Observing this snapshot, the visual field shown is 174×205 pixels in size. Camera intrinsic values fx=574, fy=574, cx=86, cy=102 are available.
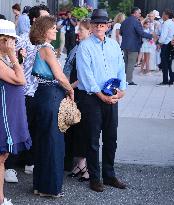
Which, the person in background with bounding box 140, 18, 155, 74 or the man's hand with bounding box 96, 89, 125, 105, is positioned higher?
the man's hand with bounding box 96, 89, 125, 105

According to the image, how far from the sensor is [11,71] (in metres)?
4.78

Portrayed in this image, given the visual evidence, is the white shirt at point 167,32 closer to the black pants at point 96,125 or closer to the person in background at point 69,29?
the person in background at point 69,29

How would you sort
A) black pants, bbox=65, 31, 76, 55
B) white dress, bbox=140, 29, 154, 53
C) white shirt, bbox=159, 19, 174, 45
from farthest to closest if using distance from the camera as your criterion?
black pants, bbox=65, 31, 76, 55 → white dress, bbox=140, 29, 154, 53 → white shirt, bbox=159, 19, 174, 45

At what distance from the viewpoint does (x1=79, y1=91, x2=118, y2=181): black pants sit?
5.60 m

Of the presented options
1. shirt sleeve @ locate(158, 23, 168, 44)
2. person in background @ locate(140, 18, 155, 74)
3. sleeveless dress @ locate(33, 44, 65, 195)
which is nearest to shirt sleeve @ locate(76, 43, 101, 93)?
sleeveless dress @ locate(33, 44, 65, 195)

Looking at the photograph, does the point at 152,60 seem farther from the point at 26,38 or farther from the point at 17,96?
the point at 17,96

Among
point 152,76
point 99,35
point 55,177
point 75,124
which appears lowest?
point 152,76

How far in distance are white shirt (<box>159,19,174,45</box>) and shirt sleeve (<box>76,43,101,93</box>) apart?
8.10 meters

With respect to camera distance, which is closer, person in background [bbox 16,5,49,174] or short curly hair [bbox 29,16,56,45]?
short curly hair [bbox 29,16,56,45]

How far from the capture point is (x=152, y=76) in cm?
1559

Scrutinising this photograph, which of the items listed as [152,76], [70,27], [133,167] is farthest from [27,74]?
[70,27]

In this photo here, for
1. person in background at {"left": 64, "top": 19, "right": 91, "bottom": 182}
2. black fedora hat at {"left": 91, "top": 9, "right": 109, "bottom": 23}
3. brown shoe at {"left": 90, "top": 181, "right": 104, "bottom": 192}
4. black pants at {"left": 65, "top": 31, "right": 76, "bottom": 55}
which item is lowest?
black pants at {"left": 65, "top": 31, "right": 76, "bottom": 55}

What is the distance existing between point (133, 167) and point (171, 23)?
8011 mm

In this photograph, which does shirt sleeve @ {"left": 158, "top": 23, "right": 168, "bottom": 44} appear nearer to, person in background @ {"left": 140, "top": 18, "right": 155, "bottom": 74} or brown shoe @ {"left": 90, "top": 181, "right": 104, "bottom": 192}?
person in background @ {"left": 140, "top": 18, "right": 155, "bottom": 74}
